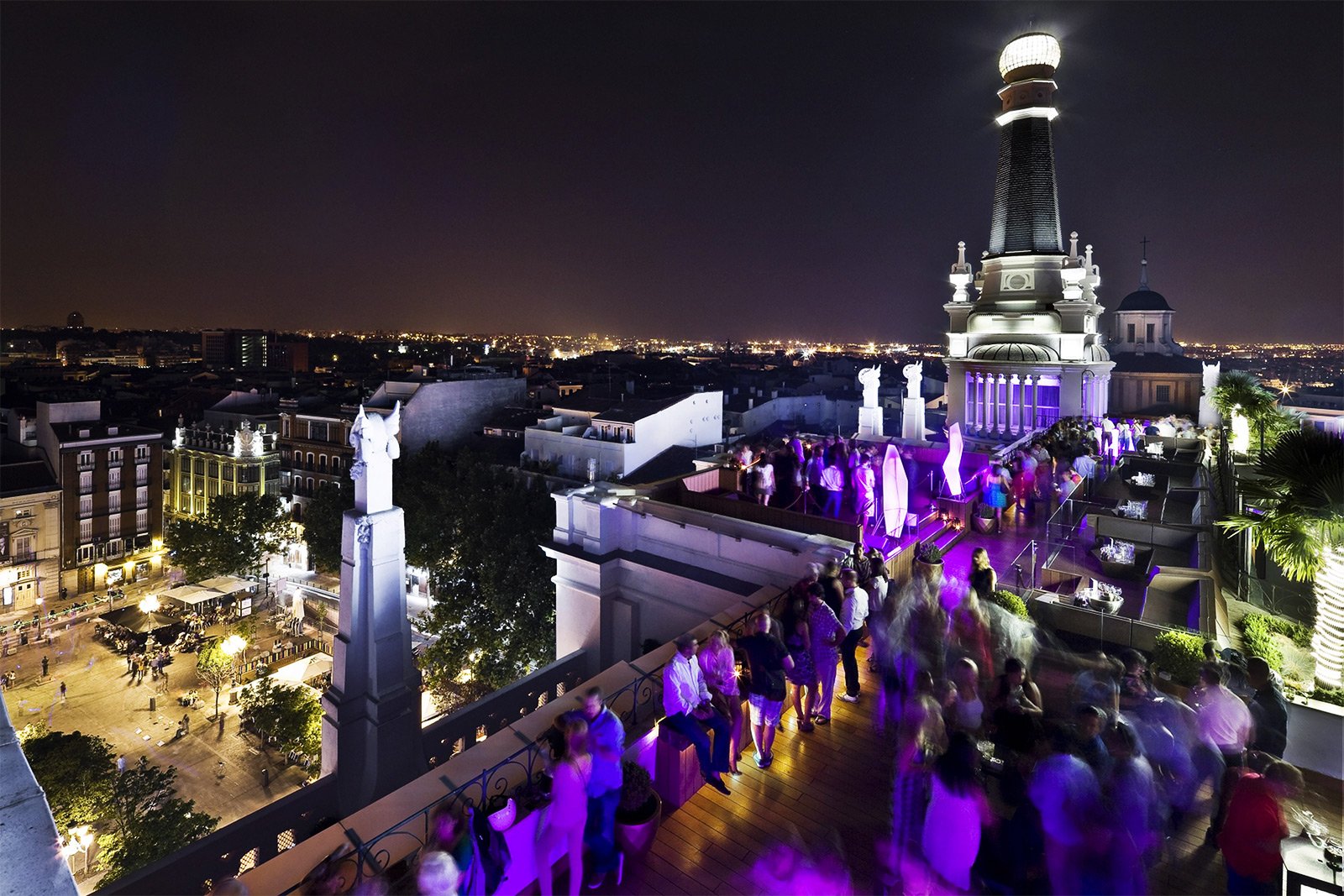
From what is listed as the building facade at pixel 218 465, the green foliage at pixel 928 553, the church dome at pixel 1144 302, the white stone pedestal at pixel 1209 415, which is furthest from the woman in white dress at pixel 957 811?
the church dome at pixel 1144 302

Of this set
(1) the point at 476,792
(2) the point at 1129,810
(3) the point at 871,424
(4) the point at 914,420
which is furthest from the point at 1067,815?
(4) the point at 914,420

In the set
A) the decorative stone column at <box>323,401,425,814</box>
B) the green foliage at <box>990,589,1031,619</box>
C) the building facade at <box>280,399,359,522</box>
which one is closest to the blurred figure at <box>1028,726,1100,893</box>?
the green foliage at <box>990,589,1031,619</box>

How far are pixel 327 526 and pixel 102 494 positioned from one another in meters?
25.3

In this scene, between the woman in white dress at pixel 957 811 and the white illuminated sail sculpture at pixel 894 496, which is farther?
the white illuminated sail sculpture at pixel 894 496

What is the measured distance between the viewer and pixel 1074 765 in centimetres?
439

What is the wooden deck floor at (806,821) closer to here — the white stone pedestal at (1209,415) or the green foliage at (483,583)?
the green foliage at (483,583)

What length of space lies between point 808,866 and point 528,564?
20.8 meters

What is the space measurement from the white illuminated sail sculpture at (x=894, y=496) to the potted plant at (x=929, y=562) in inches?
20.4

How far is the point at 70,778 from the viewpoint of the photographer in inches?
822

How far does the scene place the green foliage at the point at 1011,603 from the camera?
893cm

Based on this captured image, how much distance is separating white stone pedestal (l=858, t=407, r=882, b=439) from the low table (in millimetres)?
15524

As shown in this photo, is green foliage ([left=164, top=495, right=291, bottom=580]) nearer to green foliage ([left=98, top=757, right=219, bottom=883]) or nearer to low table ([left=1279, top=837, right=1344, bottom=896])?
green foliage ([left=98, top=757, right=219, bottom=883])

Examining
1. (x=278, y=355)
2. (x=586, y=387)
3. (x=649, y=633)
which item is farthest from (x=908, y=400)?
(x=278, y=355)

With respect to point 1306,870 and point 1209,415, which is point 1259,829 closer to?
point 1306,870
